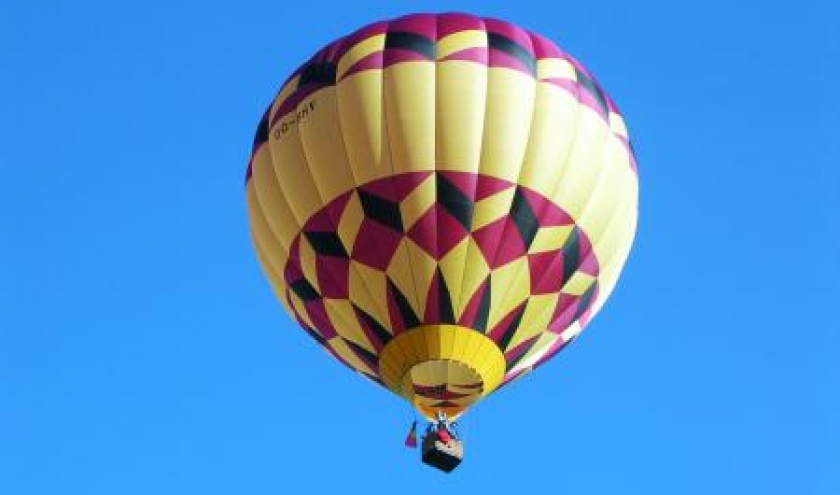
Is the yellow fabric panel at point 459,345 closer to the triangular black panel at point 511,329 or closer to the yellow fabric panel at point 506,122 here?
the triangular black panel at point 511,329

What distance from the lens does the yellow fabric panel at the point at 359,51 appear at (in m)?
19.1

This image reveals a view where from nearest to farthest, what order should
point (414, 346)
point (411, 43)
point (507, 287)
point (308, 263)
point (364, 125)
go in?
point (414, 346) < point (507, 287) < point (364, 125) < point (308, 263) < point (411, 43)

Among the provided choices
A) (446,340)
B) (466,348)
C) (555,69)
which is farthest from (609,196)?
(446,340)

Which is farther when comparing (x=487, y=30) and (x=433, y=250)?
(x=487, y=30)

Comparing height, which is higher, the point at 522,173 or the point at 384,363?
the point at 522,173

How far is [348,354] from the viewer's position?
758 inches

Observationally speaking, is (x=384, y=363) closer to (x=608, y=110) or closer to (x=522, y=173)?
(x=522, y=173)

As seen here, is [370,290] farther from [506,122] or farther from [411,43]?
[411,43]

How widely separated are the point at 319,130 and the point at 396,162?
984 mm

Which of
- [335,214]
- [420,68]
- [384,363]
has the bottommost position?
[384,363]

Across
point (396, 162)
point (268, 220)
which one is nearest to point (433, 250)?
point (396, 162)

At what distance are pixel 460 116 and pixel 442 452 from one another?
3.42 metres

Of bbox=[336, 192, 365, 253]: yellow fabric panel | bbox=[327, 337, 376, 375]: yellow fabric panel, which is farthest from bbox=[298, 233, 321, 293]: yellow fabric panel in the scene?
bbox=[327, 337, 376, 375]: yellow fabric panel

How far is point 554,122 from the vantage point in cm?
1870
